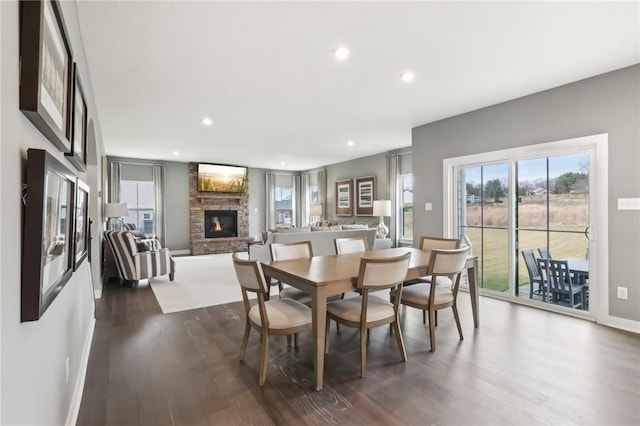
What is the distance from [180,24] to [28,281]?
2162mm

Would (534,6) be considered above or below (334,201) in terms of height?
above

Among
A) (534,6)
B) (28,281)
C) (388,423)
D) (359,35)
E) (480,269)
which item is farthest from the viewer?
(480,269)

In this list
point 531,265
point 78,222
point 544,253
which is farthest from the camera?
point 531,265

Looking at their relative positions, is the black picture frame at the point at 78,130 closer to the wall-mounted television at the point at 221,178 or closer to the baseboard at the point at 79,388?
the baseboard at the point at 79,388

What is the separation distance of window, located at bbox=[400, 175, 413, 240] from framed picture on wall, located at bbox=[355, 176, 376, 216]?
84 centimetres

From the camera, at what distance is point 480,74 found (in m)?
3.24

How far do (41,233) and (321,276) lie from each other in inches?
63.2

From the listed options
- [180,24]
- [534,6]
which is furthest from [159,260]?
[534,6]

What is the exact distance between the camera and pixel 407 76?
10.7ft

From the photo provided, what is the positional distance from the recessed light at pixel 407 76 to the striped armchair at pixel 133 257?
179 inches

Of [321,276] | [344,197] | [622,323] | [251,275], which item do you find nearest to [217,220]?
[344,197]

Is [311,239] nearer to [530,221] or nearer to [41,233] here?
[530,221]

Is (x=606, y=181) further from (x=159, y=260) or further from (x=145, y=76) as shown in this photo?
(x=159, y=260)

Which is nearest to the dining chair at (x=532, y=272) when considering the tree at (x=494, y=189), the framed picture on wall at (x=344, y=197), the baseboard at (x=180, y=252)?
the tree at (x=494, y=189)
